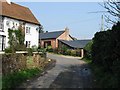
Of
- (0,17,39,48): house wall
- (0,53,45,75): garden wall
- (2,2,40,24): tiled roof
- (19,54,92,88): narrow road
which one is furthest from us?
(2,2,40,24): tiled roof

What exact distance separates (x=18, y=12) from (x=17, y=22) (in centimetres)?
426

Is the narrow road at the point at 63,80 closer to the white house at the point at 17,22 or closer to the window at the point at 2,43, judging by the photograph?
the window at the point at 2,43

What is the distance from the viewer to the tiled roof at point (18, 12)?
4762 centimetres

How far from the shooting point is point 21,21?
49469mm

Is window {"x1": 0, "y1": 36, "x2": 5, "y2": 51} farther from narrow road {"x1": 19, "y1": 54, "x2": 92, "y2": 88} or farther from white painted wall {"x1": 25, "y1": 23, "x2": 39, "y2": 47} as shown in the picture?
narrow road {"x1": 19, "y1": 54, "x2": 92, "y2": 88}

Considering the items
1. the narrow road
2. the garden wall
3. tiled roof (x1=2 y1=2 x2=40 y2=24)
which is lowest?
the narrow road

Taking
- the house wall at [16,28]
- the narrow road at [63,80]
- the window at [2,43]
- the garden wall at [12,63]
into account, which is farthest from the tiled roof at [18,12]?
the narrow road at [63,80]

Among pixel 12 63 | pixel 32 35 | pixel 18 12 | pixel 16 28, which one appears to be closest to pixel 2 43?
pixel 16 28

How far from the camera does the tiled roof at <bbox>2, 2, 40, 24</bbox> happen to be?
47625 millimetres

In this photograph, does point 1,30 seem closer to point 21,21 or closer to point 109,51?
point 21,21

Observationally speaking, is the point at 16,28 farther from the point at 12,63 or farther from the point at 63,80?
the point at 63,80

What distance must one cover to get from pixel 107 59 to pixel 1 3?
Answer: 113 ft

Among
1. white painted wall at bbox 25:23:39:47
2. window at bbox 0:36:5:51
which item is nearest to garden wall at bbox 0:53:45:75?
window at bbox 0:36:5:51

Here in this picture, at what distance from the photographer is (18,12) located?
5200cm
